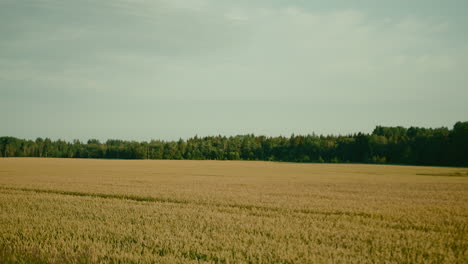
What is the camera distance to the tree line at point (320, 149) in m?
87.1

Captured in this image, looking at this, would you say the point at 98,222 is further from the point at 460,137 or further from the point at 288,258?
the point at 460,137

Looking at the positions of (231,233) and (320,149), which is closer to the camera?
(231,233)

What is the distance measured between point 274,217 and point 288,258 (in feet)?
18.7

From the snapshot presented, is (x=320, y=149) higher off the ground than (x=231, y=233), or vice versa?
(x=320, y=149)

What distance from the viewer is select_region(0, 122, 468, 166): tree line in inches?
3428

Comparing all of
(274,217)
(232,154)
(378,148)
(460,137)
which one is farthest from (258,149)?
(274,217)

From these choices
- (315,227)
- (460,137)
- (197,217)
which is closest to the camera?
(315,227)

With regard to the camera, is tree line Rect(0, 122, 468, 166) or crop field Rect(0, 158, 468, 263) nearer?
crop field Rect(0, 158, 468, 263)

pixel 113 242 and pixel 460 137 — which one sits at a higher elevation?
pixel 460 137

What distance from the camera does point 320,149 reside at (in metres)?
118

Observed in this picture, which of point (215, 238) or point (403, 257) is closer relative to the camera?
point (403, 257)

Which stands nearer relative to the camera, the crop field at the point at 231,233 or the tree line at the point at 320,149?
the crop field at the point at 231,233

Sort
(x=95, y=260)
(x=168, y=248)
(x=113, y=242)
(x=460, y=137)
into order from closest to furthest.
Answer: (x=95, y=260) < (x=168, y=248) < (x=113, y=242) < (x=460, y=137)

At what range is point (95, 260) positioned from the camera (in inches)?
307
